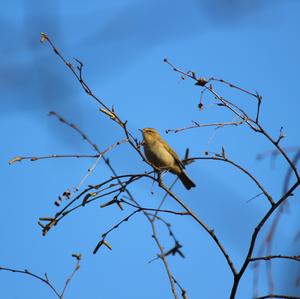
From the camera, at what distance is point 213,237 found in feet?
9.10

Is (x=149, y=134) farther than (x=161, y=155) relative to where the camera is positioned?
Yes

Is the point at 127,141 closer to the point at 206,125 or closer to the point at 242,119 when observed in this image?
the point at 206,125

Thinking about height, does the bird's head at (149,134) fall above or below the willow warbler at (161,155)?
above

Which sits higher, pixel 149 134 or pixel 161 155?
pixel 149 134

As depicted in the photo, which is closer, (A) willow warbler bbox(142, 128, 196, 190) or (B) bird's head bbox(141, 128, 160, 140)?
(A) willow warbler bbox(142, 128, 196, 190)

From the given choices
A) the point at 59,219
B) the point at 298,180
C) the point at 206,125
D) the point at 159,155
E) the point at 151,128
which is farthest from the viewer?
the point at 151,128

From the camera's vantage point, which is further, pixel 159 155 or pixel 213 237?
pixel 159 155

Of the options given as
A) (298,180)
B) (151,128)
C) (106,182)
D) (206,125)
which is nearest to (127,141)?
(106,182)

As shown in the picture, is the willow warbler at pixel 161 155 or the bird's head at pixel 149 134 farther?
the bird's head at pixel 149 134

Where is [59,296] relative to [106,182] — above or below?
below

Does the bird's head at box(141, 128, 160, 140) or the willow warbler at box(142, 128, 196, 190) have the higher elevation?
the bird's head at box(141, 128, 160, 140)

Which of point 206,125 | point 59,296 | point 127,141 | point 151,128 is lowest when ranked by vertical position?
point 59,296

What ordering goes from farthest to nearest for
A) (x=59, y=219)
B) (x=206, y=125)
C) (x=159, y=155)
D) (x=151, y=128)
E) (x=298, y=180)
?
(x=151, y=128)
(x=159, y=155)
(x=206, y=125)
(x=59, y=219)
(x=298, y=180)

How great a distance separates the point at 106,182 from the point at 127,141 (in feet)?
0.88
